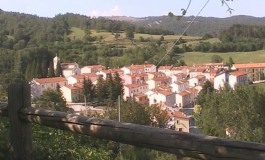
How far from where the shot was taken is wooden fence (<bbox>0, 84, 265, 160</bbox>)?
114 centimetres

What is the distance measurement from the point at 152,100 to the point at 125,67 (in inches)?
567

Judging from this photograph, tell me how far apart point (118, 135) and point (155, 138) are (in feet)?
0.61

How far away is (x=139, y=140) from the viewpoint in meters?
1.40

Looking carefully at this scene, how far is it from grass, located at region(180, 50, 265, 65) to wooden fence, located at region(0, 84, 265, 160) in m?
60.7

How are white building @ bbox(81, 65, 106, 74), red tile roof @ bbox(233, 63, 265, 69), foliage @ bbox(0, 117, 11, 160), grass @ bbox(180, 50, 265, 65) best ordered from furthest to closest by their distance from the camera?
grass @ bbox(180, 50, 265, 65)
white building @ bbox(81, 65, 106, 74)
red tile roof @ bbox(233, 63, 265, 69)
foliage @ bbox(0, 117, 11, 160)

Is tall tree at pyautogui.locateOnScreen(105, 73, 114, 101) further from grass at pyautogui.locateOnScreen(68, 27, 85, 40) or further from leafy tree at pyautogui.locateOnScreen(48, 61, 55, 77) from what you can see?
grass at pyautogui.locateOnScreen(68, 27, 85, 40)

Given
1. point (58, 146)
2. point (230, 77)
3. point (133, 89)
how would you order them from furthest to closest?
1. point (230, 77)
2. point (133, 89)
3. point (58, 146)

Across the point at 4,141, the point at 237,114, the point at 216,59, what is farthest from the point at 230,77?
the point at 4,141

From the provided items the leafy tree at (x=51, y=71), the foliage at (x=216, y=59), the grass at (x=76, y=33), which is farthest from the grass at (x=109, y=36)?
the leafy tree at (x=51, y=71)

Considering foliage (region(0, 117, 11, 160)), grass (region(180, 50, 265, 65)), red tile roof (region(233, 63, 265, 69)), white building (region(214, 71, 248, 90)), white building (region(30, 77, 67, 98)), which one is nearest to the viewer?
foliage (region(0, 117, 11, 160))

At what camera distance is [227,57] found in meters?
63.8

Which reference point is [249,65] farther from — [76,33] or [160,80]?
[76,33]

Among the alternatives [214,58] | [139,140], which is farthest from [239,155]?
[214,58]

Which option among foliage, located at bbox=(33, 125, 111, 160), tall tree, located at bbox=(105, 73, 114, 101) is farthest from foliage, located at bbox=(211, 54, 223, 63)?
foliage, located at bbox=(33, 125, 111, 160)
